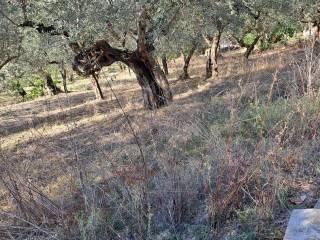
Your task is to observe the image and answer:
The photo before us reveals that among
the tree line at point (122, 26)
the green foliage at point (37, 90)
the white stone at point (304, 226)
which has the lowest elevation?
the white stone at point (304, 226)

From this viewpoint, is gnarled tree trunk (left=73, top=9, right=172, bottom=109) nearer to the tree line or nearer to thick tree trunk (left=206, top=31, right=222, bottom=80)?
the tree line

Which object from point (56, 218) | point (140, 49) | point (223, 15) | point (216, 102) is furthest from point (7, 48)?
point (56, 218)

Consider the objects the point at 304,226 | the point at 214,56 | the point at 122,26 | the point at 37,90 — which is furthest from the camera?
the point at 37,90

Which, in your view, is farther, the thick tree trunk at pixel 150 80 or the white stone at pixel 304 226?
the thick tree trunk at pixel 150 80

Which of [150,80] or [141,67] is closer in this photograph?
[141,67]

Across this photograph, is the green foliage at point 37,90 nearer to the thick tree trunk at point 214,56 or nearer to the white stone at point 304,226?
the thick tree trunk at point 214,56

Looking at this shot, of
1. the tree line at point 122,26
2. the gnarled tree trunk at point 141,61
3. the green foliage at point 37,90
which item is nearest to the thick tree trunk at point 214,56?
the tree line at point 122,26

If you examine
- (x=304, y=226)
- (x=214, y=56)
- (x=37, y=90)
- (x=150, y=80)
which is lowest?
(x=304, y=226)

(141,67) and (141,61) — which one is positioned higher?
(141,61)

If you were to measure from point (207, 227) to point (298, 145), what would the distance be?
1.39 meters

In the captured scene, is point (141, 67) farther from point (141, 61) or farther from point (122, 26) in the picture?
point (122, 26)

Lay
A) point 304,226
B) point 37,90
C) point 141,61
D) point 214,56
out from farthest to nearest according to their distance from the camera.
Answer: point 37,90 < point 214,56 < point 141,61 < point 304,226

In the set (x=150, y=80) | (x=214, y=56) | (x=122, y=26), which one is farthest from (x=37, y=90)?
(x=122, y=26)

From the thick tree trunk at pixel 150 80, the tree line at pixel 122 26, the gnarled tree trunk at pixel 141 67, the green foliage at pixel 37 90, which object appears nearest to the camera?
the tree line at pixel 122 26
